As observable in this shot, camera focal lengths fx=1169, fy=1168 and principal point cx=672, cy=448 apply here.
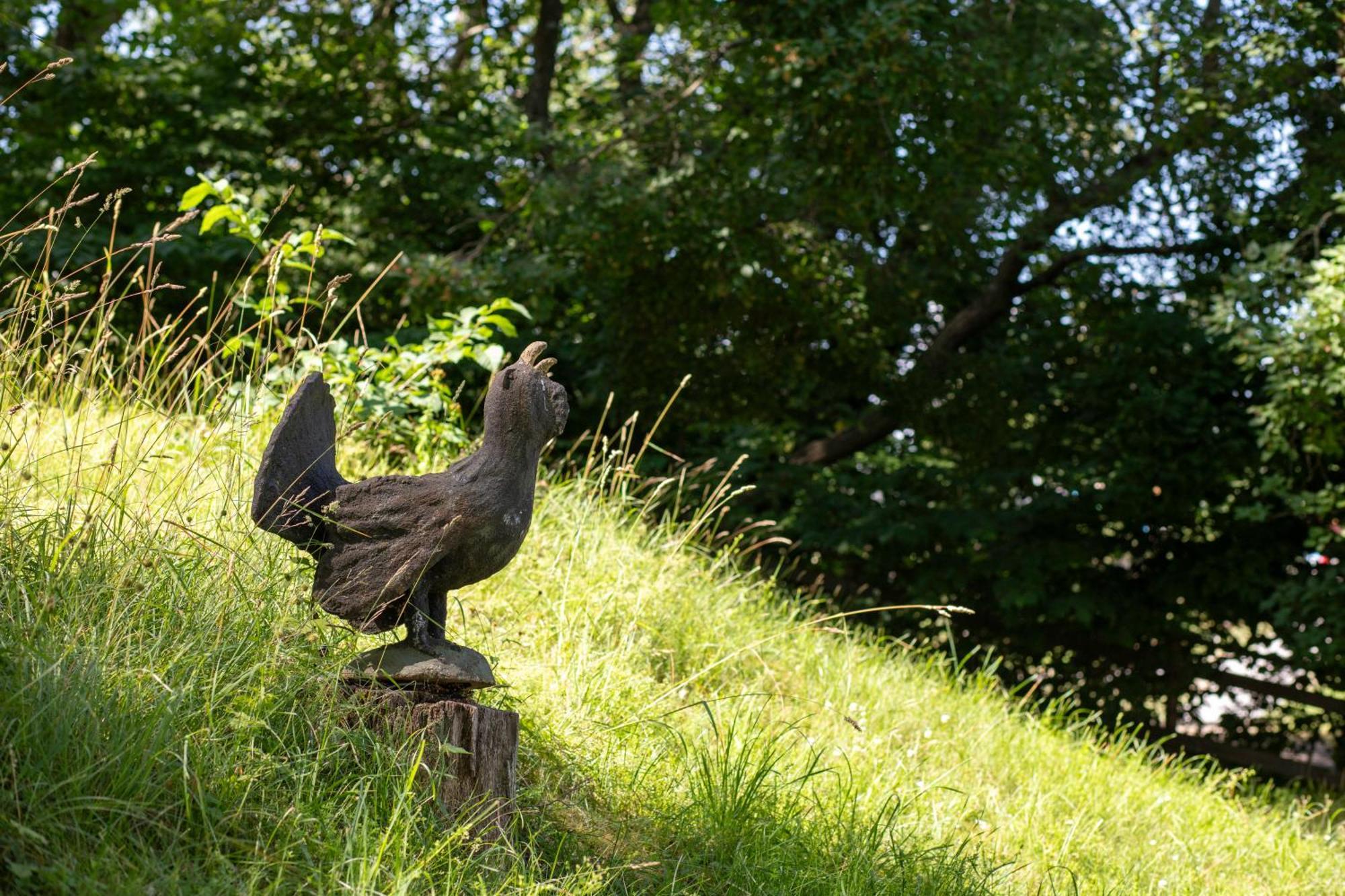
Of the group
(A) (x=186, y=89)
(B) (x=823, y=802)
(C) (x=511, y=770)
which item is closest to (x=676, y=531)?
(B) (x=823, y=802)

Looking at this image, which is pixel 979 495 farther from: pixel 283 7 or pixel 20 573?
pixel 20 573

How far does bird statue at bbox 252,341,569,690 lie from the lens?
2688mm

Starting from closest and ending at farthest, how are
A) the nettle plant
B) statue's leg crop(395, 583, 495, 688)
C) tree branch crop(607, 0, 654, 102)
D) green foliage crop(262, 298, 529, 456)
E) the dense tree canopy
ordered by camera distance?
statue's leg crop(395, 583, 495, 688), the nettle plant, green foliage crop(262, 298, 529, 456), the dense tree canopy, tree branch crop(607, 0, 654, 102)

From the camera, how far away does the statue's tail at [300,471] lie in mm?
2635

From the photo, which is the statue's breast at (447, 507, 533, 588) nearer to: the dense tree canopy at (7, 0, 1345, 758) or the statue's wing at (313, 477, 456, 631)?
the statue's wing at (313, 477, 456, 631)

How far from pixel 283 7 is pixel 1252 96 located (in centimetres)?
767

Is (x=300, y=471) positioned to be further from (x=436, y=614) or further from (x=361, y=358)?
(x=361, y=358)

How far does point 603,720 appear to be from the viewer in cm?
369

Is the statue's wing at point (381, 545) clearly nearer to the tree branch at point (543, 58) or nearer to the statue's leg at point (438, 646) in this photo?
the statue's leg at point (438, 646)

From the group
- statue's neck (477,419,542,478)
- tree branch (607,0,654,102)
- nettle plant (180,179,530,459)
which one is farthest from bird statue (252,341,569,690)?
tree branch (607,0,654,102)

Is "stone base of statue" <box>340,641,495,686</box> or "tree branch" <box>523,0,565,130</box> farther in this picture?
"tree branch" <box>523,0,565,130</box>

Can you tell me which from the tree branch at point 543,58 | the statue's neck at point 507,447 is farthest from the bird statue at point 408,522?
the tree branch at point 543,58

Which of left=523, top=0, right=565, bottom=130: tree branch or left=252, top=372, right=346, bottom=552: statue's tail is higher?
left=523, top=0, right=565, bottom=130: tree branch

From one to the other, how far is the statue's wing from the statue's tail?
5 centimetres
